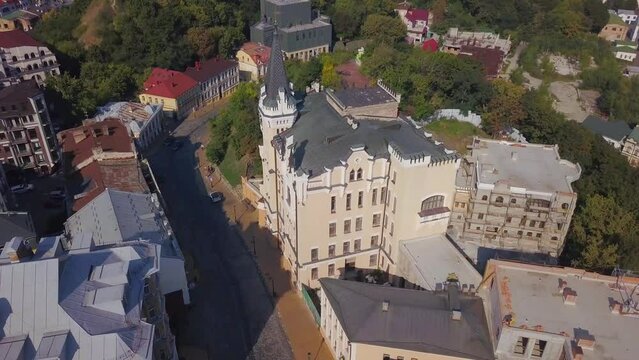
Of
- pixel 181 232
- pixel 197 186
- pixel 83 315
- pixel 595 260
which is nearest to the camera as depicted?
pixel 83 315

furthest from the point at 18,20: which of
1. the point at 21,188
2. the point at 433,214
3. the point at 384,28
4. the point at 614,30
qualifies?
the point at 614,30

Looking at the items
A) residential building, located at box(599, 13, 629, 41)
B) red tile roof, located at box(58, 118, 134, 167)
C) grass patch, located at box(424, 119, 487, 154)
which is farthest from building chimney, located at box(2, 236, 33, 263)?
residential building, located at box(599, 13, 629, 41)

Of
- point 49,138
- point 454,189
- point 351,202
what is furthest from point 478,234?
point 49,138

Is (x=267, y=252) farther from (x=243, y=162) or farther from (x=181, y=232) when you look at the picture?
(x=243, y=162)

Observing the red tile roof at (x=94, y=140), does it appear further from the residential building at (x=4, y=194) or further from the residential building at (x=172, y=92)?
the residential building at (x=172, y=92)

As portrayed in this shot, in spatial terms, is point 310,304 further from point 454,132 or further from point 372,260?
point 454,132

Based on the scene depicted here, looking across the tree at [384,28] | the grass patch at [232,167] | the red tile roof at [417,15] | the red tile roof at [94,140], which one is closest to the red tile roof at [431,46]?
the tree at [384,28]
